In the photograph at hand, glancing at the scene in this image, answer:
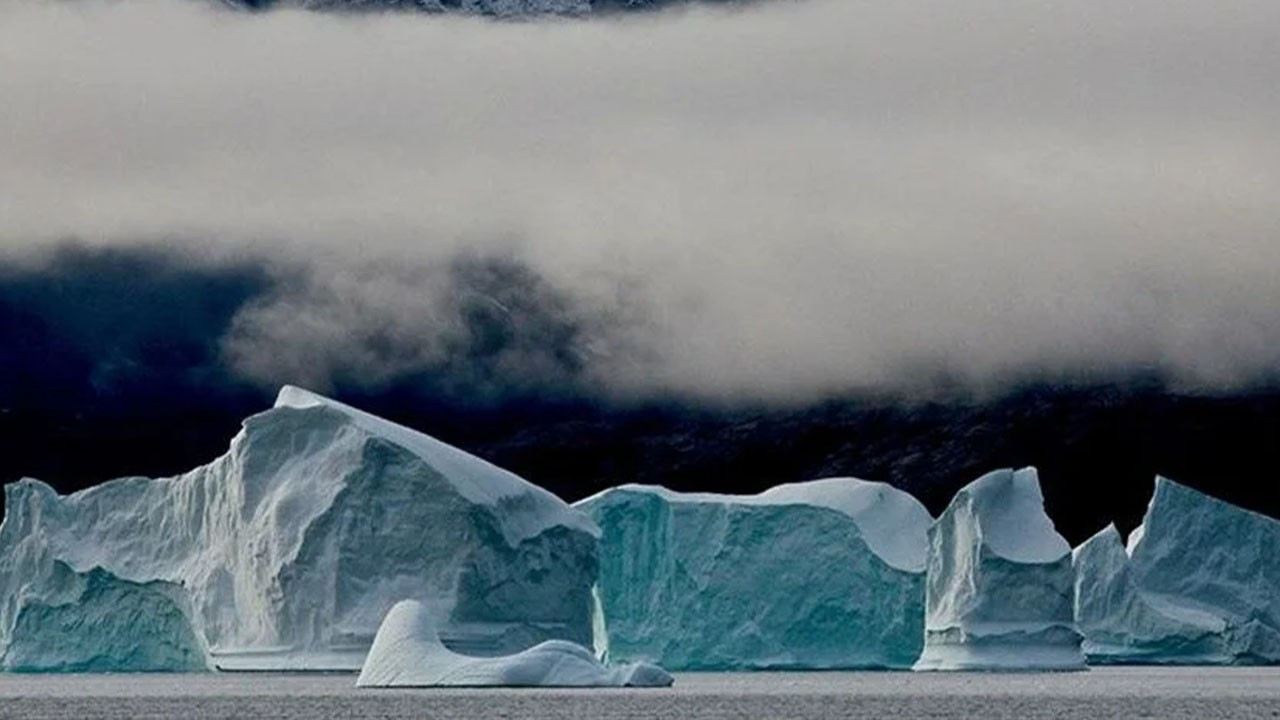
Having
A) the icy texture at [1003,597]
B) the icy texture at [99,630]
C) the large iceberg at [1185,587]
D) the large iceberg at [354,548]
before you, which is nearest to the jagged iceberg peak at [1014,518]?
the icy texture at [1003,597]

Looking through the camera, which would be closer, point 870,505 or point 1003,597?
point 1003,597

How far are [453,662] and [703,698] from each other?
156 inches

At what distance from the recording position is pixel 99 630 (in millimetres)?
36812

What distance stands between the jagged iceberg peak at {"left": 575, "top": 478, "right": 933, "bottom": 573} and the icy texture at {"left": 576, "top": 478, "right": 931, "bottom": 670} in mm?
47

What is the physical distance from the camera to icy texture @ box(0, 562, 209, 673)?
3644 cm

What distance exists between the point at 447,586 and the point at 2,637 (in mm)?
8569

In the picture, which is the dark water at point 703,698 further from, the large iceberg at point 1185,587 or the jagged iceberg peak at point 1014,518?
the jagged iceberg peak at point 1014,518

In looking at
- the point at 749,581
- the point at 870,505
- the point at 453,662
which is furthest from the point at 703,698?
the point at 870,505

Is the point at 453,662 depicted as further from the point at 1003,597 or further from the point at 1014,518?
the point at 1014,518

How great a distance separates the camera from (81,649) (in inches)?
1451

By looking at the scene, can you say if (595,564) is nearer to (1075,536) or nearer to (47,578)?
(47,578)

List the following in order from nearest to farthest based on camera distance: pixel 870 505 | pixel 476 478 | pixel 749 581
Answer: pixel 476 478, pixel 749 581, pixel 870 505

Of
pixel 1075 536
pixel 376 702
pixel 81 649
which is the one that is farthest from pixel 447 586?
pixel 1075 536

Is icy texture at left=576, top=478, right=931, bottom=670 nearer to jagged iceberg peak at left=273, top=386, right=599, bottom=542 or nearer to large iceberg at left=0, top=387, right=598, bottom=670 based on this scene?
large iceberg at left=0, top=387, right=598, bottom=670
